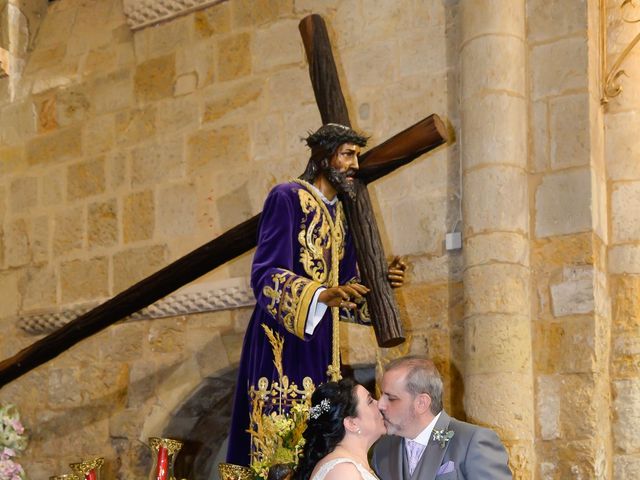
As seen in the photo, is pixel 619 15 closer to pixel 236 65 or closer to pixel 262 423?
pixel 236 65

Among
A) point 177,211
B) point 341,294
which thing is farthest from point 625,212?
point 177,211

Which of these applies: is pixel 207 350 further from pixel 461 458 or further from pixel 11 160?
pixel 461 458

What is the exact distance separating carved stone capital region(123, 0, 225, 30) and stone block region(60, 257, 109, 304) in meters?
1.43

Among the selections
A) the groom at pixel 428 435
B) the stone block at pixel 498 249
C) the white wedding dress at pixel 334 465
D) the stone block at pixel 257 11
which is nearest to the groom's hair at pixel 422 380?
the groom at pixel 428 435

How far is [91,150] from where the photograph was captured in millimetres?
6805

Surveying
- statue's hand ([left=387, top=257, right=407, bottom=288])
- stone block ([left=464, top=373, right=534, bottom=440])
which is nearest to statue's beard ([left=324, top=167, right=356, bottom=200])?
statue's hand ([left=387, top=257, right=407, bottom=288])

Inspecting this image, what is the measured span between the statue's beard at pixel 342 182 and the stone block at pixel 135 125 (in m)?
2.50

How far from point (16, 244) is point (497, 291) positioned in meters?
3.38

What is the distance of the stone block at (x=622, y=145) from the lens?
532 centimetres

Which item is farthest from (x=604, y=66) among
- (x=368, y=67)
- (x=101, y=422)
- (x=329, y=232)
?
(x=101, y=422)

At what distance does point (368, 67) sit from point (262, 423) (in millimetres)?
2394

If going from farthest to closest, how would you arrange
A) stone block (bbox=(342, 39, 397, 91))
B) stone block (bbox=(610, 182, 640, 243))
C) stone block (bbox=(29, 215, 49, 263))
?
stone block (bbox=(29, 215, 49, 263)) < stone block (bbox=(342, 39, 397, 91)) < stone block (bbox=(610, 182, 640, 243))

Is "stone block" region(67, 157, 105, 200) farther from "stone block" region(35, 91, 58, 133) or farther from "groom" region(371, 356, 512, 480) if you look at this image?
"groom" region(371, 356, 512, 480)

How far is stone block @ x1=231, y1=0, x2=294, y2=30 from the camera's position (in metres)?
6.19
